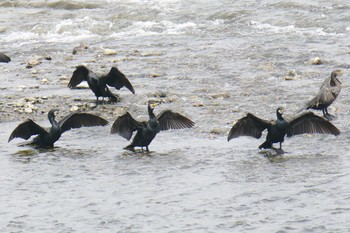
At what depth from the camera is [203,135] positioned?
46.4 ft

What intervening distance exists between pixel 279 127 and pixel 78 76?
5.38 metres

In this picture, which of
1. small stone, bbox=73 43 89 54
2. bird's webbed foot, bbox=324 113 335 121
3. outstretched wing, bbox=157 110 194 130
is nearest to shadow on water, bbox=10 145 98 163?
outstretched wing, bbox=157 110 194 130

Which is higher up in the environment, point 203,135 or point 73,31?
point 73,31

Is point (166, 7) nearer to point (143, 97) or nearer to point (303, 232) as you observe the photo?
point (143, 97)

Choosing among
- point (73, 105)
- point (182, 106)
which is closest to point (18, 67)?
point (73, 105)

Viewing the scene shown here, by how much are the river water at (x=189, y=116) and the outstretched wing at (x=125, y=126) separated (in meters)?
0.28

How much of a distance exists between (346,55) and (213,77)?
10.1ft

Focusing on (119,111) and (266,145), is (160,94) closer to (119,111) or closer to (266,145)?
(119,111)

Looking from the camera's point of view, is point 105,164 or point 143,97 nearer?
point 105,164

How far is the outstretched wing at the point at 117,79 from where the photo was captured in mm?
16391

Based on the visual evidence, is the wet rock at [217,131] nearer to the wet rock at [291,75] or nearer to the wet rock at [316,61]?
the wet rock at [291,75]

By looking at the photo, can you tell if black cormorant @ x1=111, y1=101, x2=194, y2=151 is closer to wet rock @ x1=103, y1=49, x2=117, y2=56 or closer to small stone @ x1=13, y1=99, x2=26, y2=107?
small stone @ x1=13, y1=99, x2=26, y2=107

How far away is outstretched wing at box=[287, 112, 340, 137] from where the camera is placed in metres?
13.1

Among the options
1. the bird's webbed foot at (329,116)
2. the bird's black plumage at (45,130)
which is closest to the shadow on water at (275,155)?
the bird's webbed foot at (329,116)
